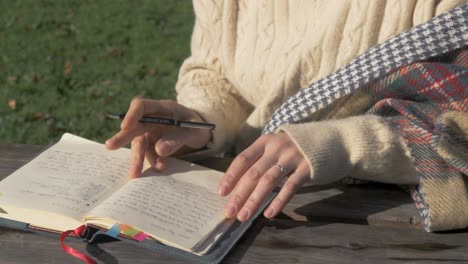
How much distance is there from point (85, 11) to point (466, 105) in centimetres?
416

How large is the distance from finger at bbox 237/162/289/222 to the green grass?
7.27 feet

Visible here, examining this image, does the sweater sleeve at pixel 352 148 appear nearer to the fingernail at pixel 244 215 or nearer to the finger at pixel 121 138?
the fingernail at pixel 244 215

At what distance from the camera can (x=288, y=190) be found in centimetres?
135

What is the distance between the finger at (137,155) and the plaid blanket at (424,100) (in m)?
0.29

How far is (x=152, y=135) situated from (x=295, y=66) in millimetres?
367

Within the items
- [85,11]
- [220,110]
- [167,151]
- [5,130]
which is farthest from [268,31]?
[85,11]

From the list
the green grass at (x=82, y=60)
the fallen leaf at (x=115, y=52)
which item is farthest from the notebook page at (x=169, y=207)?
the fallen leaf at (x=115, y=52)

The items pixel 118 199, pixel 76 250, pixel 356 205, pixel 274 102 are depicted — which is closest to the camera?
pixel 76 250

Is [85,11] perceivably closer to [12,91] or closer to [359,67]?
[12,91]

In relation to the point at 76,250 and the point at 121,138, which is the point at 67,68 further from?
the point at 76,250

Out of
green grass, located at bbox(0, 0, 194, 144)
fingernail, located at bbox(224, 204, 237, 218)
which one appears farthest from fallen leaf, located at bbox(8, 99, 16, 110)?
fingernail, located at bbox(224, 204, 237, 218)

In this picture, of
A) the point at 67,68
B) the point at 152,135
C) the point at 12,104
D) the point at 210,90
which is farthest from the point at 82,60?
the point at 152,135

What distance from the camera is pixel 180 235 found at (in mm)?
1236

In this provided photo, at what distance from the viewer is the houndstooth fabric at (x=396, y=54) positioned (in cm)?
142
